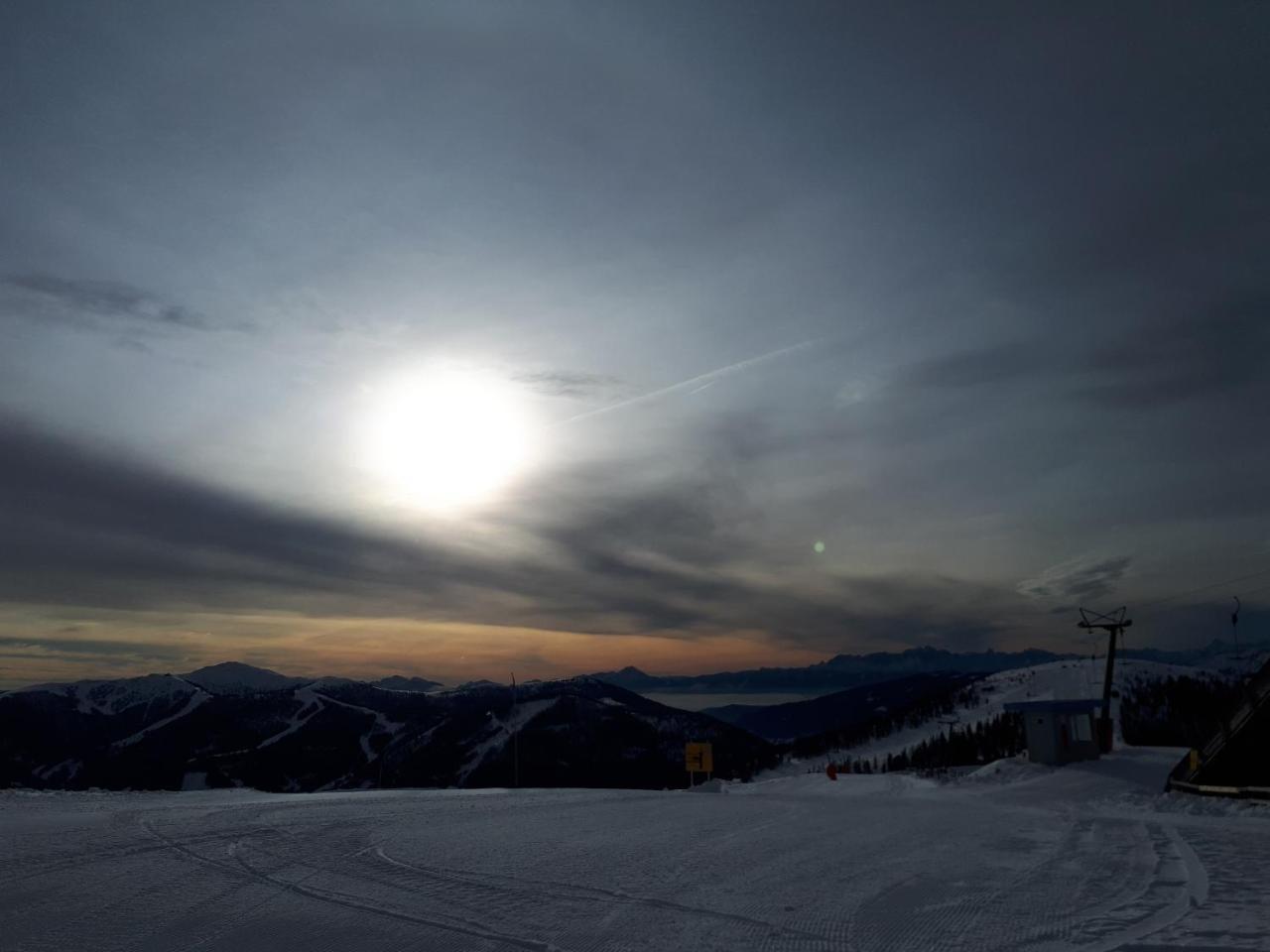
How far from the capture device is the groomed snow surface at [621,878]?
9930 millimetres

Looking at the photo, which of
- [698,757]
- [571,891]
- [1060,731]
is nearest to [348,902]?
[571,891]

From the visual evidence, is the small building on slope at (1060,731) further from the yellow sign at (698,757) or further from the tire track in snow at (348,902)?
the tire track in snow at (348,902)

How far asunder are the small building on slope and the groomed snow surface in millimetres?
17614

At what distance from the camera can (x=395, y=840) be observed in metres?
17.2

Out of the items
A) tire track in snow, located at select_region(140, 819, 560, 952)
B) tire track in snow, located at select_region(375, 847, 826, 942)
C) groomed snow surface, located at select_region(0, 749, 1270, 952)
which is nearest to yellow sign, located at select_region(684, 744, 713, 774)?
groomed snow surface, located at select_region(0, 749, 1270, 952)

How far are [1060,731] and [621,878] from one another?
119 feet

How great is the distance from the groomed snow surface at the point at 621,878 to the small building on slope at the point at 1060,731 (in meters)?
17.6

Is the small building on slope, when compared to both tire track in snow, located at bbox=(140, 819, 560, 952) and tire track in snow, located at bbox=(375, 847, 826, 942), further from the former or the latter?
tire track in snow, located at bbox=(140, 819, 560, 952)

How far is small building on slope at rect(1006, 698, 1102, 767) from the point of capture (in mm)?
41250

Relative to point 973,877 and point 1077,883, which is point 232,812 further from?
point 1077,883

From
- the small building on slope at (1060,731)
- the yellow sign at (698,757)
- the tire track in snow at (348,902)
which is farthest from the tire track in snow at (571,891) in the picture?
the small building on slope at (1060,731)

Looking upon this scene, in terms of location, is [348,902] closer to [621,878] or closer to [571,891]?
[571,891]

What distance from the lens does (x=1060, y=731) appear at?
136 ft

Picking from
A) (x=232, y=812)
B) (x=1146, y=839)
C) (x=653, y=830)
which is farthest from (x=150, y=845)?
(x=1146, y=839)
